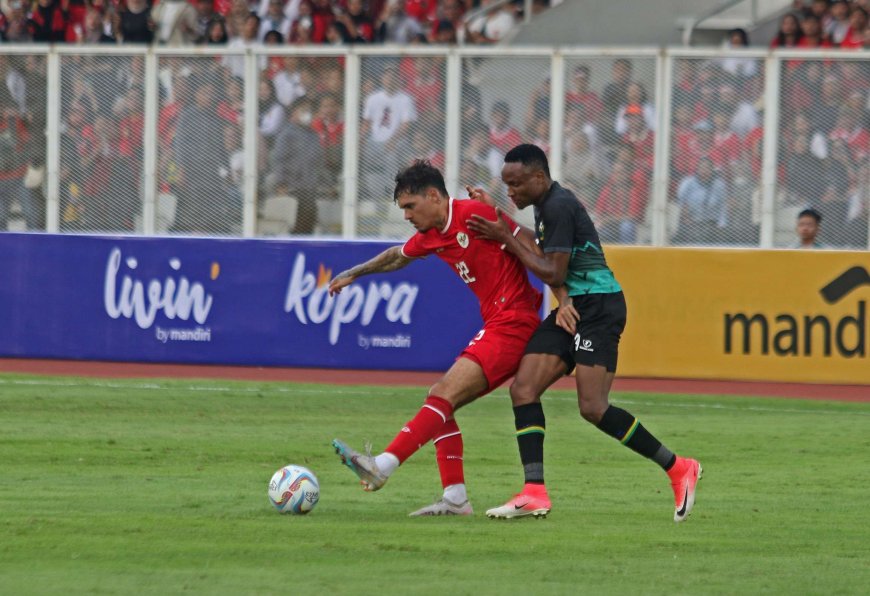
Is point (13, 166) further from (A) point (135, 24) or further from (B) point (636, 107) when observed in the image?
(B) point (636, 107)

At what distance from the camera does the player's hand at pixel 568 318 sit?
830 cm

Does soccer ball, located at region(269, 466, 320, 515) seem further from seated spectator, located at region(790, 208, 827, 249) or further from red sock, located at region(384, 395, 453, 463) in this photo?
seated spectator, located at region(790, 208, 827, 249)

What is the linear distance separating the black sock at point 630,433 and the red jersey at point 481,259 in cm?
76

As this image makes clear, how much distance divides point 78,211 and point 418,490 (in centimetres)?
967

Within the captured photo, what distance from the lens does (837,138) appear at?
1661 cm

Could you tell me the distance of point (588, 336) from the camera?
27.3 ft

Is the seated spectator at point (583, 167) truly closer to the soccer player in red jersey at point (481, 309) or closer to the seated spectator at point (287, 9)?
the seated spectator at point (287, 9)

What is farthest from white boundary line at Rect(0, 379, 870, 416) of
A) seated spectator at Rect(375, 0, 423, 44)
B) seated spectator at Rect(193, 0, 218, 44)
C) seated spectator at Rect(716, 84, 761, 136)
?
seated spectator at Rect(375, 0, 423, 44)

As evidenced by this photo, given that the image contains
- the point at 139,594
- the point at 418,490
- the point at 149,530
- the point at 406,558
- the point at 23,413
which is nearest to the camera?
the point at 139,594

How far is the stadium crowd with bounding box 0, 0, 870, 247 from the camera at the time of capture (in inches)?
659

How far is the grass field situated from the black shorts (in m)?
0.88

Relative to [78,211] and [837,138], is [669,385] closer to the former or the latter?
[837,138]

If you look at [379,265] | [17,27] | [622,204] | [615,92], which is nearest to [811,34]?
[615,92]

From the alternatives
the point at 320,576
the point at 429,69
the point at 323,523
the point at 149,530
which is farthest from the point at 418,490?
the point at 429,69
